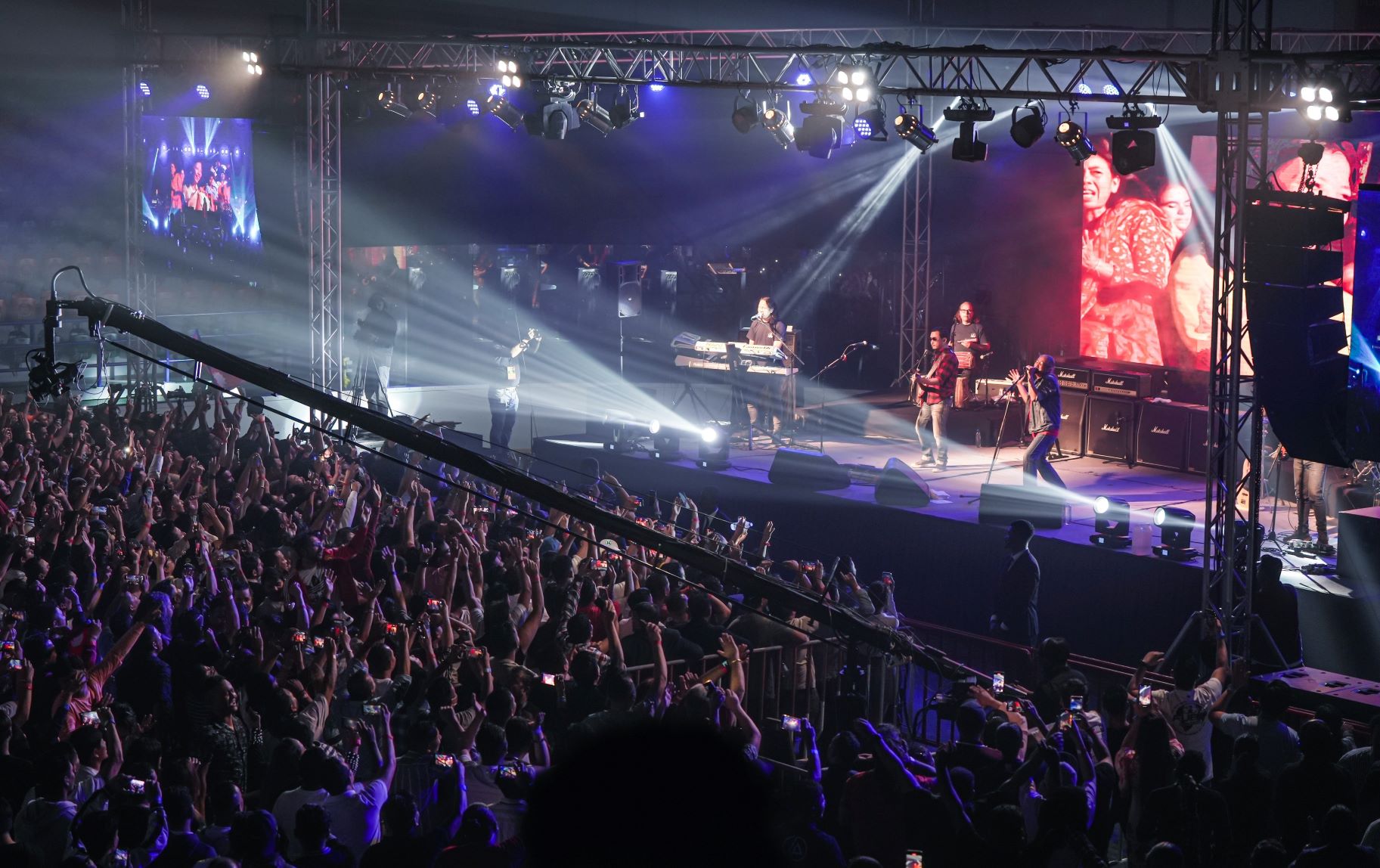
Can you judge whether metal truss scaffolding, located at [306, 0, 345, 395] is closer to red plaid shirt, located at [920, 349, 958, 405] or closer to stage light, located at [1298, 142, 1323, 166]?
red plaid shirt, located at [920, 349, 958, 405]

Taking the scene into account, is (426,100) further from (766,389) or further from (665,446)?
(766,389)

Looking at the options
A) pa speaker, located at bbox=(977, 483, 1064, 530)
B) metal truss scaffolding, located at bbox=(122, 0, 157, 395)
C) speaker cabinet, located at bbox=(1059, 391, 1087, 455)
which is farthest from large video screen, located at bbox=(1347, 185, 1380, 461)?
metal truss scaffolding, located at bbox=(122, 0, 157, 395)

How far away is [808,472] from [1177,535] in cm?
425

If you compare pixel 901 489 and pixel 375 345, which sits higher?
pixel 375 345

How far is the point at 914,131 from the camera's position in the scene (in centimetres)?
1334

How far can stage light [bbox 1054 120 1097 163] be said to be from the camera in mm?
12758

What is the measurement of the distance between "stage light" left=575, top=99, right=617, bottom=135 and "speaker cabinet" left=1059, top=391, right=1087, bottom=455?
6.31 m

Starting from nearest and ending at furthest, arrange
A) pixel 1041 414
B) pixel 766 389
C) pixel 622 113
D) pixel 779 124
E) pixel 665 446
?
pixel 1041 414 → pixel 622 113 → pixel 779 124 → pixel 665 446 → pixel 766 389

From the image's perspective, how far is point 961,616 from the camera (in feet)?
43.8

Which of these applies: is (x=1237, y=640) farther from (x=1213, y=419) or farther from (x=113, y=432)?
(x=113, y=432)

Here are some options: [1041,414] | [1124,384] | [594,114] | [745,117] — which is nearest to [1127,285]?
[1124,384]

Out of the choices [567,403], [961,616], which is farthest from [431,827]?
[567,403]

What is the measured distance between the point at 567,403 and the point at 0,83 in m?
9.66

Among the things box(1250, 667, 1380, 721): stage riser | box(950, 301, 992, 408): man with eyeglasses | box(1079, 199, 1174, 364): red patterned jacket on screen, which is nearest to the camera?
box(1250, 667, 1380, 721): stage riser
